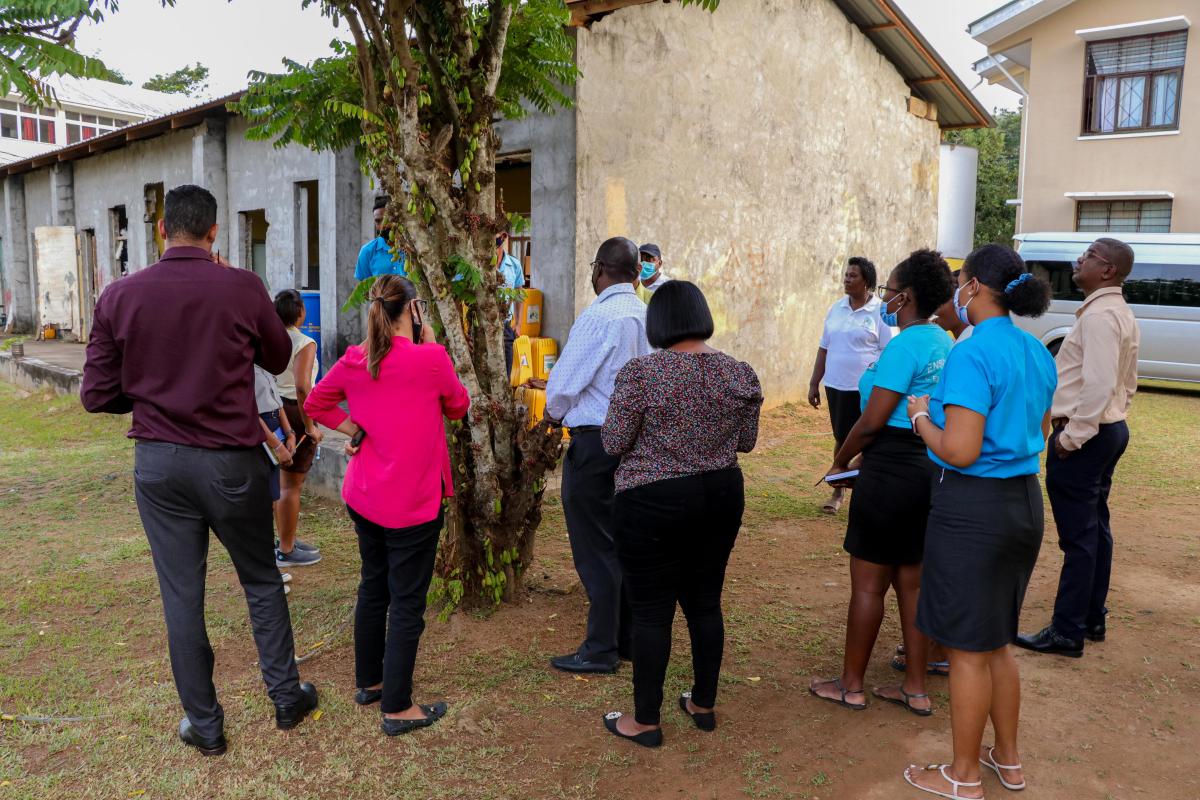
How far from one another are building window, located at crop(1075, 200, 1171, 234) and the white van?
4.12 m

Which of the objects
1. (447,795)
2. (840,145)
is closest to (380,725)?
(447,795)

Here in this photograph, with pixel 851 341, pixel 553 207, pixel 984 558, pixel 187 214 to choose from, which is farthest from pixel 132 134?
pixel 984 558

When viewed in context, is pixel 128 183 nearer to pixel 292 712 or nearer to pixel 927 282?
pixel 292 712

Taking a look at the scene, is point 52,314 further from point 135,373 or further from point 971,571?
point 971,571

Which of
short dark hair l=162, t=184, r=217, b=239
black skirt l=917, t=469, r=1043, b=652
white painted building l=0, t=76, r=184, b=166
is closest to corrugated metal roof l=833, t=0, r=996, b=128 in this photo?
black skirt l=917, t=469, r=1043, b=652

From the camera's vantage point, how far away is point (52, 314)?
20297 millimetres

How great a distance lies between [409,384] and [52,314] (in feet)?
67.1

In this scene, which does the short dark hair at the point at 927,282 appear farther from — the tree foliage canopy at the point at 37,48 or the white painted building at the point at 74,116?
the white painted building at the point at 74,116

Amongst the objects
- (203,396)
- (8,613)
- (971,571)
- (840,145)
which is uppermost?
(840,145)

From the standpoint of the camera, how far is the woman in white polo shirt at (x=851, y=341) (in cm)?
659

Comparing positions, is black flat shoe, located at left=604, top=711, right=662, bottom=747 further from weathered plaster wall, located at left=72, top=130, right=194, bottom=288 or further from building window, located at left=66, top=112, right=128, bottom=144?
building window, located at left=66, top=112, right=128, bottom=144

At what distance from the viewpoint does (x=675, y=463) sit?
10.8 ft

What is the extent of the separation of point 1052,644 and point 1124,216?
55.1 feet

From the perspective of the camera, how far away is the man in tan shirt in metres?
4.34
